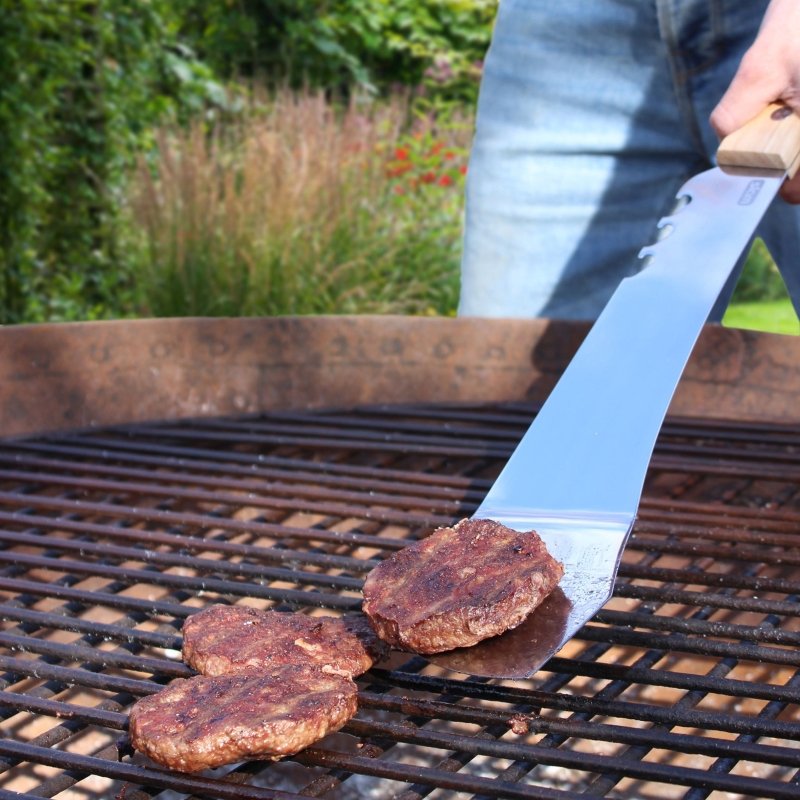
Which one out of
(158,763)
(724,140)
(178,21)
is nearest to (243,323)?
(724,140)

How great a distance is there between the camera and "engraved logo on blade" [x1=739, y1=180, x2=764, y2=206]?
1713 millimetres

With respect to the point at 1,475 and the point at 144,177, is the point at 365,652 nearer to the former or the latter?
the point at 1,475

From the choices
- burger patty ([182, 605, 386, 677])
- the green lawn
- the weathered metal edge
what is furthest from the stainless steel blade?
the green lawn

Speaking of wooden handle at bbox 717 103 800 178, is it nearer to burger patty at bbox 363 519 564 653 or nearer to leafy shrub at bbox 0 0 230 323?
burger patty at bbox 363 519 564 653

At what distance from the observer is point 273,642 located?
1.32 m

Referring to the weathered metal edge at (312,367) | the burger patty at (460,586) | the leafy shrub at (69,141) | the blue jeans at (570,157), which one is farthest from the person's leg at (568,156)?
the leafy shrub at (69,141)

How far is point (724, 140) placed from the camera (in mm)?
1763

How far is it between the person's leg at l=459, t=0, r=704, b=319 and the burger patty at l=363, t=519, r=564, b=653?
4.88 feet

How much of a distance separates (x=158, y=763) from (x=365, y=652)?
29cm

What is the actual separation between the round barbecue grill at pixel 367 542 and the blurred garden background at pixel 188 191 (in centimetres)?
290

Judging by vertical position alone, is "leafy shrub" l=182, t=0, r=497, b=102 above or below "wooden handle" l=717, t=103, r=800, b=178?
below

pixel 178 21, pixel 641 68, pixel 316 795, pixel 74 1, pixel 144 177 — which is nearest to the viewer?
pixel 316 795

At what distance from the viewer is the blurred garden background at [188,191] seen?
5578mm

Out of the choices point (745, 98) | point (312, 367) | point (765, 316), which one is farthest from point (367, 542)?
point (765, 316)
